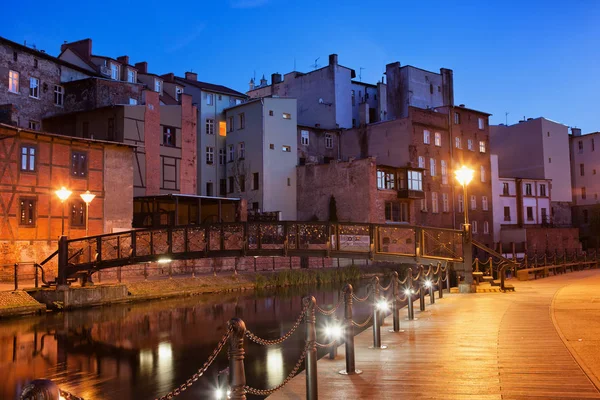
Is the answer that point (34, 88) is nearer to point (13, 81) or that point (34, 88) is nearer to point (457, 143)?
point (13, 81)

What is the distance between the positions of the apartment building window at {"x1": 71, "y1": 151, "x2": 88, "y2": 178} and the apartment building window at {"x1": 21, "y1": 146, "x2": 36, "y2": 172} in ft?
7.44

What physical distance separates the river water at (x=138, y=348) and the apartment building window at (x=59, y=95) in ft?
74.9

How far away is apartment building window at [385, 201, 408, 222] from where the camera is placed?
51.8m

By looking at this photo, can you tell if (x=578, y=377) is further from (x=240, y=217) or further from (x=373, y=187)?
(x=373, y=187)

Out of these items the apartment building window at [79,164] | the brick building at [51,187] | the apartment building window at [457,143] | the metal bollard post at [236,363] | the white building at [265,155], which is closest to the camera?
the metal bollard post at [236,363]

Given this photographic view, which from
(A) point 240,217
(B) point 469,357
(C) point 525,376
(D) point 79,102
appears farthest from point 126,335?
(D) point 79,102

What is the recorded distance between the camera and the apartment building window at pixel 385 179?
168ft

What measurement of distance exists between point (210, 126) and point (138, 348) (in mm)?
37402

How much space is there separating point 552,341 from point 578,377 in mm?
2704

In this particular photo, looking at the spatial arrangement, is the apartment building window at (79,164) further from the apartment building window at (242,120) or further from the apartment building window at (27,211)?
the apartment building window at (242,120)

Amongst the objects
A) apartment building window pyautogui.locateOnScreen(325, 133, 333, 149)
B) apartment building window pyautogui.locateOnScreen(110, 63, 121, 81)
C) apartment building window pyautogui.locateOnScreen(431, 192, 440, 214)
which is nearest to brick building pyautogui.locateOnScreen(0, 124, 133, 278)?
apartment building window pyautogui.locateOnScreen(110, 63, 121, 81)

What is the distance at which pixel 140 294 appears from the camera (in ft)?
96.5

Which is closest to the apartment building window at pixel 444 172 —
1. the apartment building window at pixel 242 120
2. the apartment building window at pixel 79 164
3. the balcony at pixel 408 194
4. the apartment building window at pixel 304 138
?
the balcony at pixel 408 194

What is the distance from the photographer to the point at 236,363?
18.1ft
